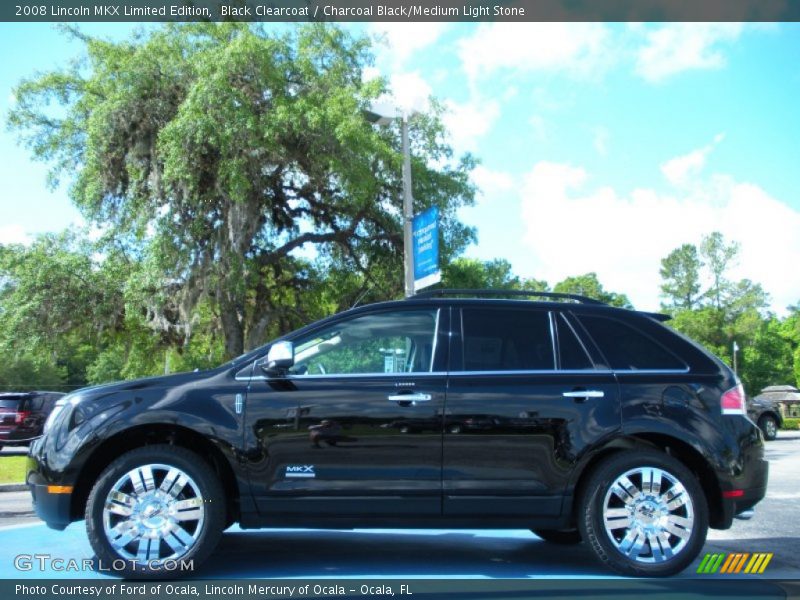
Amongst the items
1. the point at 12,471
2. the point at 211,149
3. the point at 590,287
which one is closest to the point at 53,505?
the point at 12,471

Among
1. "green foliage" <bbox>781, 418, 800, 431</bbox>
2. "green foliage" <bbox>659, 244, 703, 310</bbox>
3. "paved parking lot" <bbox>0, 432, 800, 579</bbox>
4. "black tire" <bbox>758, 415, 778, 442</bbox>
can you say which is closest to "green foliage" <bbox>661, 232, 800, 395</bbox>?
"green foliage" <bbox>659, 244, 703, 310</bbox>

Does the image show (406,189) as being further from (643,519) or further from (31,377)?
(31,377)

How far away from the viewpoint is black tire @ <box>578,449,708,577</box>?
4.89m

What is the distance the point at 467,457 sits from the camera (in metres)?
4.89

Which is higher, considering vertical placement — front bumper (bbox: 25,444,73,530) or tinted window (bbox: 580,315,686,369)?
tinted window (bbox: 580,315,686,369)

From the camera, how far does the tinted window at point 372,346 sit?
5.14 m

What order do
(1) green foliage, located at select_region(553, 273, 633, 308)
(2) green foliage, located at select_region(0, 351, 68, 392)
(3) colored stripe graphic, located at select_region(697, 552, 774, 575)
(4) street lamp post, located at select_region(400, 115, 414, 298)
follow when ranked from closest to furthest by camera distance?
(3) colored stripe graphic, located at select_region(697, 552, 774, 575)
(4) street lamp post, located at select_region(400, 115, 414, 298)
(2) green foliage, located at select_region(0, 351, 68, 392)
(1) green foliage, located at select_region(553, 273, 633, 308)

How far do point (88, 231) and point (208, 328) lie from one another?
4633 millimetres

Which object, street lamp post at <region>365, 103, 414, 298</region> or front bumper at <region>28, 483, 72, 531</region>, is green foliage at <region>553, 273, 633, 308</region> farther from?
front bumper at <region>28, 483, 72, 531</region>

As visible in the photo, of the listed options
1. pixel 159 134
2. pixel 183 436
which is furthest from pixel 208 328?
pixel 183 436

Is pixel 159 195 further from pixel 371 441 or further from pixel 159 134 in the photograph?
pixel 371 441

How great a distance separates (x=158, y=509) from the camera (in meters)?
4.74

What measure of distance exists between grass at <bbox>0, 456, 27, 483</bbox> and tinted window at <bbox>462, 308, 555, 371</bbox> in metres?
9.89
